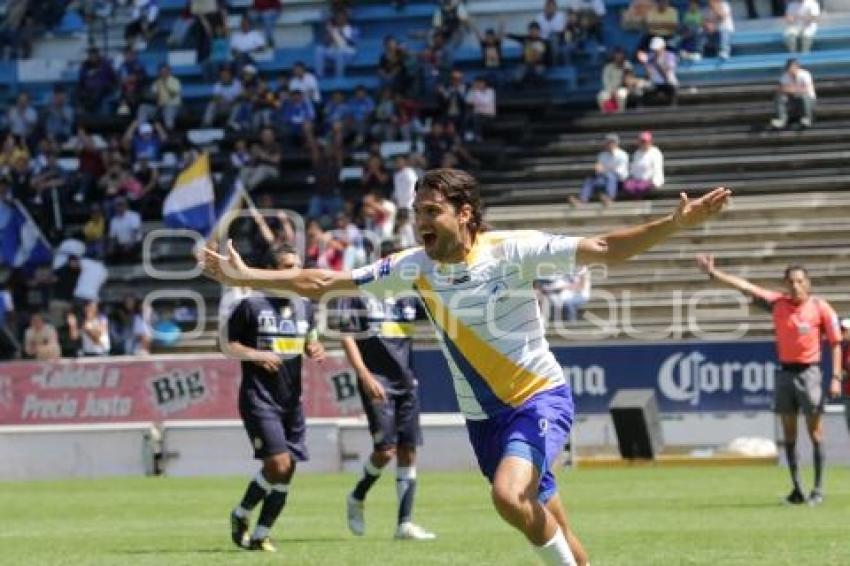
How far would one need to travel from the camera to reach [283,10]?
43062 millimetres

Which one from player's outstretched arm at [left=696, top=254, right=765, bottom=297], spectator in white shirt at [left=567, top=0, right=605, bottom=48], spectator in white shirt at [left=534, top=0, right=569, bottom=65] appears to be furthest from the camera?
spectator in white shirt at [left=534, top=0, right=569, bottom=65]

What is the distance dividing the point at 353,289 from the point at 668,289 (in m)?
22.1

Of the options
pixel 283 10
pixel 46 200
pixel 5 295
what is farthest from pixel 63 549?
pixel 283 10

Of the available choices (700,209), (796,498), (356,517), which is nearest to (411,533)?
(356,517)

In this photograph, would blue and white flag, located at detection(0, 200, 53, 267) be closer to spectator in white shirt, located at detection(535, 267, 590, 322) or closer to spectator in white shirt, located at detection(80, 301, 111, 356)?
spectator in white shirt, located at detection(80, 301, 111, 356)

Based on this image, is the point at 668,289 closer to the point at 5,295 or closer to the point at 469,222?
the point at 5,295

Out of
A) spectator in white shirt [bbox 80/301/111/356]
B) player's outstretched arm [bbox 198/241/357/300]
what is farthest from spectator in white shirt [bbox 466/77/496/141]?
player's outstretched arm [bbox 198/241/357/300]

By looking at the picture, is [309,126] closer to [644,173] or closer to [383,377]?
[644,173]

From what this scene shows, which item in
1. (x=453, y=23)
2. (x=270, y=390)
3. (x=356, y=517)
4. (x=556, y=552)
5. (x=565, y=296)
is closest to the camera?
(x=556, y=552)

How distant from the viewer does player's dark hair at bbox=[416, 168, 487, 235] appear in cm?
1038

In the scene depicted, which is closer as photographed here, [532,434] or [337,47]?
[532,434]

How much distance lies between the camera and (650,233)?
9469 mm

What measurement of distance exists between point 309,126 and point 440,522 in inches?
794

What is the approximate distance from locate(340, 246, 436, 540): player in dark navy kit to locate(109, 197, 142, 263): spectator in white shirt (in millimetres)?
20217
